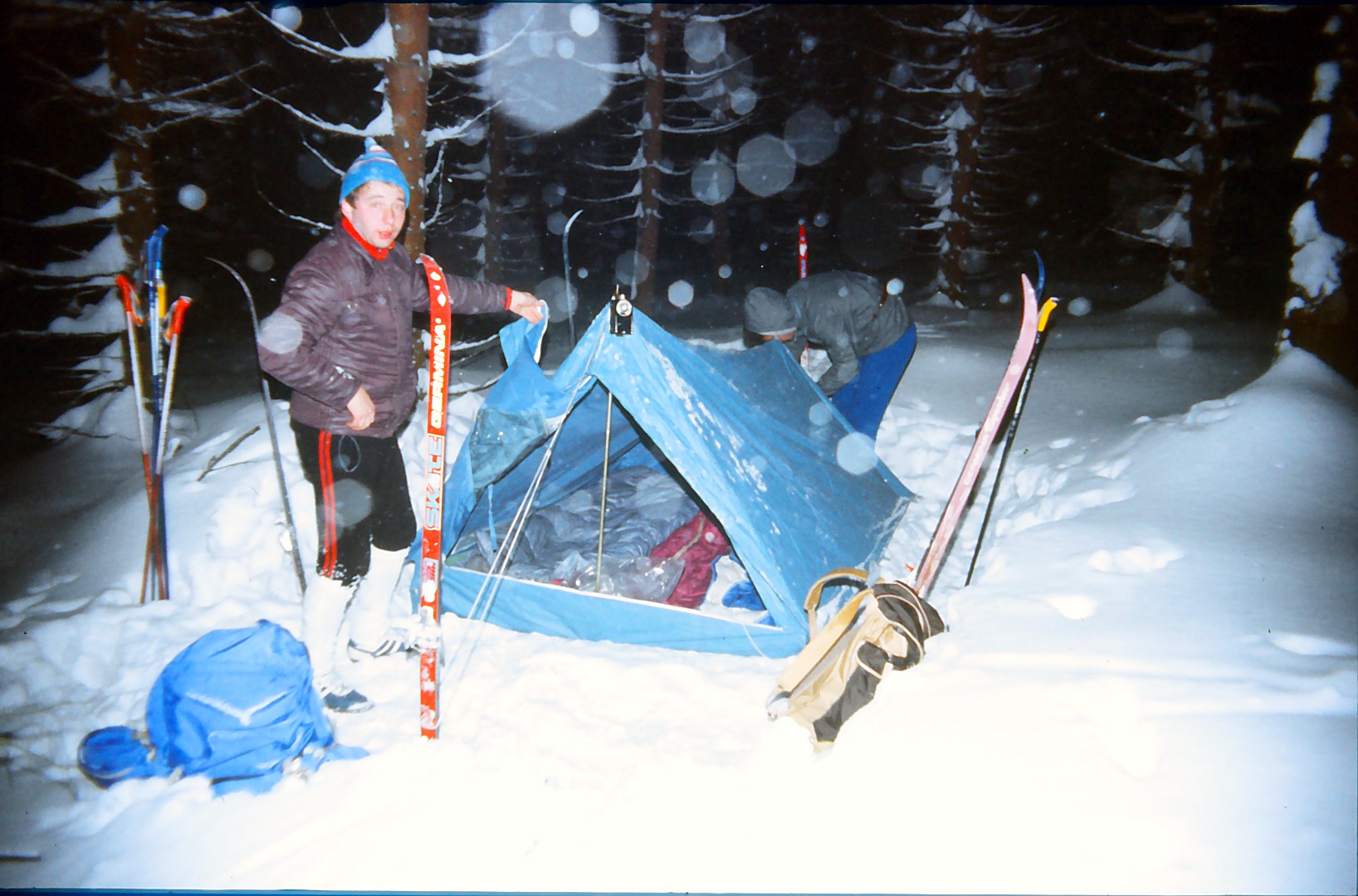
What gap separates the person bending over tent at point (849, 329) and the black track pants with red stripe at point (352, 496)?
2.81m

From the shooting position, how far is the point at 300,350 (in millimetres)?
2318

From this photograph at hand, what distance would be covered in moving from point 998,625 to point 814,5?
24112 mm

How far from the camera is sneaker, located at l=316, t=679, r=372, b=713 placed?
2.78 meters

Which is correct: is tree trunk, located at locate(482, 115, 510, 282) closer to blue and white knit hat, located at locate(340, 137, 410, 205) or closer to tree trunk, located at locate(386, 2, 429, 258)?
tree trunk, located at locate(386, 2, 429, 258)

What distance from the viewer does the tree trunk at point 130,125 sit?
7172 mm

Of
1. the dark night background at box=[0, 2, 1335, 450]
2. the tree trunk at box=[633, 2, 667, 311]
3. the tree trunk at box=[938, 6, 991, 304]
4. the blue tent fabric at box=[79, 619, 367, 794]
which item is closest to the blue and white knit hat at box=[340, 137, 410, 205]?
the blue tent fabric at box=[79, 619, 367, 794]

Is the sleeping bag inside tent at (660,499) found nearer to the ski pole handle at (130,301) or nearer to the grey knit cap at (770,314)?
the grey knit cap at (770,314)

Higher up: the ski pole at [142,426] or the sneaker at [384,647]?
the ski pole at [142,426]

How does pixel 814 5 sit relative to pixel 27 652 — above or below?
above

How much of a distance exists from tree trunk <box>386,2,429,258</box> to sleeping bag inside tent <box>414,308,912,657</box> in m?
2.08

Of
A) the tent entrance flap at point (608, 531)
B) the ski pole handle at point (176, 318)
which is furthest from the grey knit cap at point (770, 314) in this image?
the ski pole handle at point (176, 318)

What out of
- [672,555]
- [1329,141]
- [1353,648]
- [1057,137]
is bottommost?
[672,555]

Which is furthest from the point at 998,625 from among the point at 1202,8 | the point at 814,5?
the point at 814,5

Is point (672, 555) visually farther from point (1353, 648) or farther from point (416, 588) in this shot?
point (1353, 648)
